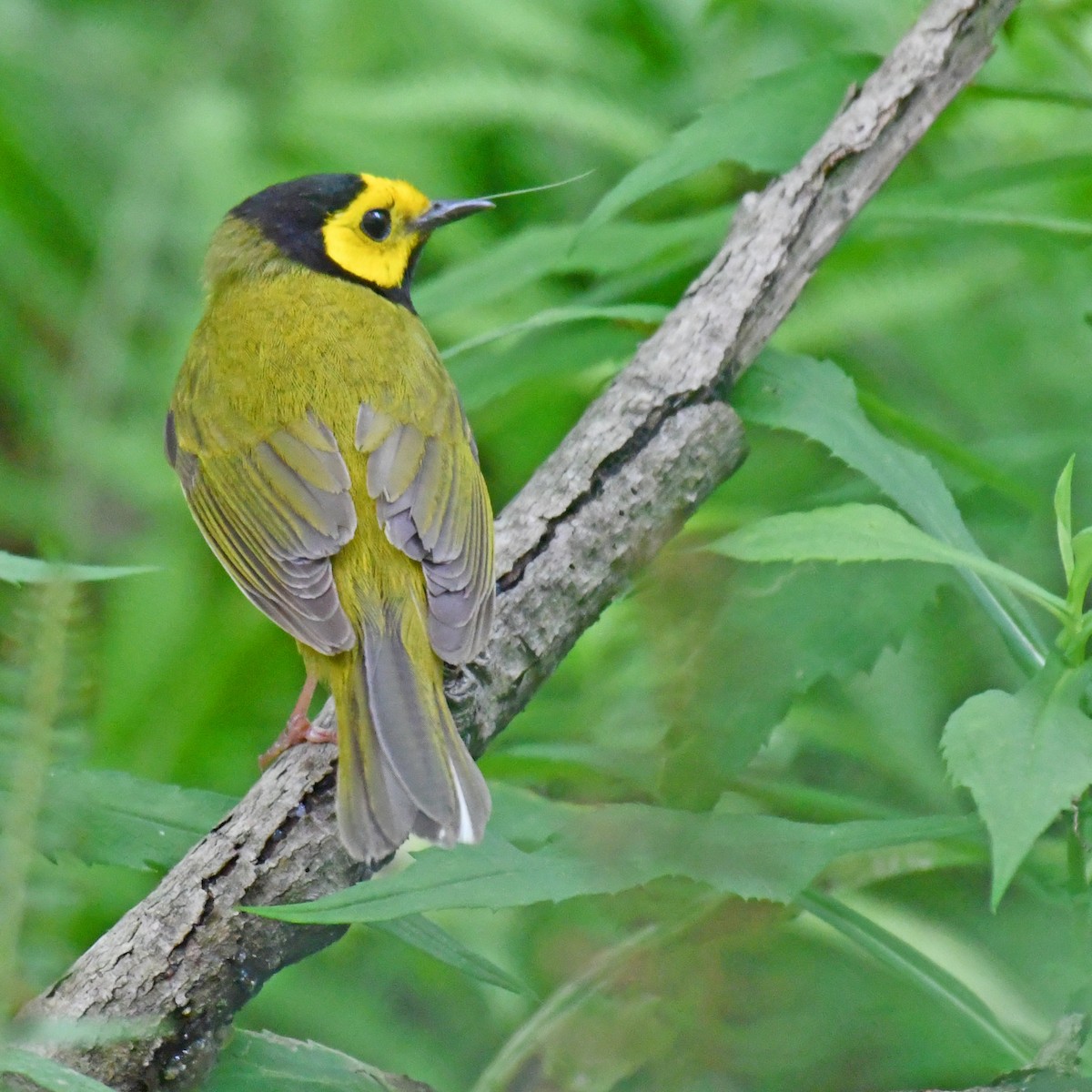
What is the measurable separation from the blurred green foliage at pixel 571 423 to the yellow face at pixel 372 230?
0.30m

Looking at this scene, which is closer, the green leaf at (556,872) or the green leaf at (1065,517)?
the green leaf at (556,872)

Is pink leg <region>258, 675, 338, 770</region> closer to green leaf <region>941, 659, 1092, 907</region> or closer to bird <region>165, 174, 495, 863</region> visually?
bird <region>165, 174, 495, 863</region>

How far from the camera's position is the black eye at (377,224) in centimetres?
330

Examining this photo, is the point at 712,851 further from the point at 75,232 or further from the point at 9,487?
the point at 75,232

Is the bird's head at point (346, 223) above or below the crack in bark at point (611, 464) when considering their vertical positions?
above

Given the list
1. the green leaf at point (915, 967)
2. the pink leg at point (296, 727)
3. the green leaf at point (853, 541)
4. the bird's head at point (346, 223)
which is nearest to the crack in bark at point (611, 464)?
the pink leg at point (296, 727)

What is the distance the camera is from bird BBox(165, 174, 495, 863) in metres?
2.00

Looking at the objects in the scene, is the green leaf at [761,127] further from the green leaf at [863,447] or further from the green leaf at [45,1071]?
the green leaf at [45,1071]

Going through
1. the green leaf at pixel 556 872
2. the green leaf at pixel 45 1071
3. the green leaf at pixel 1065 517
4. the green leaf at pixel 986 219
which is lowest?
the green leaf at pixel 45 1071

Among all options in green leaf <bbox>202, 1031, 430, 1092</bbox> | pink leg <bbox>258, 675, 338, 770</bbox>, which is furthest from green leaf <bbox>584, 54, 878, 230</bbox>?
green leaf <bbox>202, 1031, 430, 1092</bbox>

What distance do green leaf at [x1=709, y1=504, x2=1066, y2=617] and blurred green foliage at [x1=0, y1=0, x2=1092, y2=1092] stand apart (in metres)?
0.12

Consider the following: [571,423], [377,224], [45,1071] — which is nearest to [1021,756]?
[45,1071]

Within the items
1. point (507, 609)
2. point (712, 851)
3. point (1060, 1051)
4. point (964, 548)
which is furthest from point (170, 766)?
point (712, 851)

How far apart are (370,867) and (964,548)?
0.95 m
